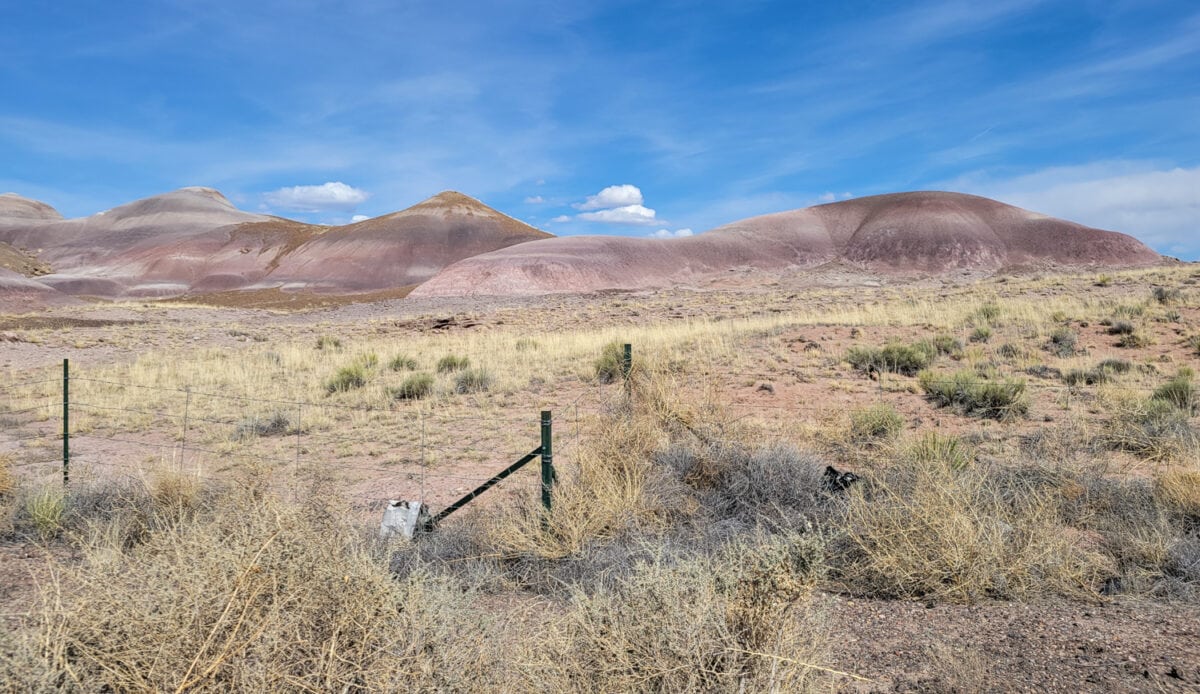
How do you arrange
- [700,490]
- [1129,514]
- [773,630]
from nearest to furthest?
1. [773,630]
2. [1129,514]
3. [700,490]

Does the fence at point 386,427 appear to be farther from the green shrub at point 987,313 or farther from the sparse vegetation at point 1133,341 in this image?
the green shrub at point 987,313

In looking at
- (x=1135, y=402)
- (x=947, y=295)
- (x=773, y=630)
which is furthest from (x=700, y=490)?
(x=947, y=295)

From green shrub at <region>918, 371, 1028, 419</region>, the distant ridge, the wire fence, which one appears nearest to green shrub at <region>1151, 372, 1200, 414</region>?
green shrub at <region>918, 371, 1028, 419</region>

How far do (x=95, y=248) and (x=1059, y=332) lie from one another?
403ft

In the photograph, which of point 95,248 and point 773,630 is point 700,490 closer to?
point 773,630

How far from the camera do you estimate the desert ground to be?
261cm

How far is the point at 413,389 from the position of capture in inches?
515

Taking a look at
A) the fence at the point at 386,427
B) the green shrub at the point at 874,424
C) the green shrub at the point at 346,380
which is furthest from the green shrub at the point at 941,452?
the green shrub at the point at 346,380

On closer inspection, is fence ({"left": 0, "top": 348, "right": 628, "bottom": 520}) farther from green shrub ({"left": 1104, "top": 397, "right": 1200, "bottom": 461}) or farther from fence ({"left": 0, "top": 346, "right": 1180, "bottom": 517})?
green shrub ({"left": 1104, "top": 397, "right": 1200, "bottom": 461})

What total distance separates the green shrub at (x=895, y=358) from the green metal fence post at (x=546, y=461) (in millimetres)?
9039

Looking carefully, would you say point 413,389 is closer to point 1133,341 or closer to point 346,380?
point 346,380

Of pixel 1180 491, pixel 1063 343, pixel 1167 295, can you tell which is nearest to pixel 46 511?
pixel 1180 491

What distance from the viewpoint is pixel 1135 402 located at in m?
8.98

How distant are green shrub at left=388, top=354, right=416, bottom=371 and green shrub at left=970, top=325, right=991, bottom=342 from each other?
39.1 ft
